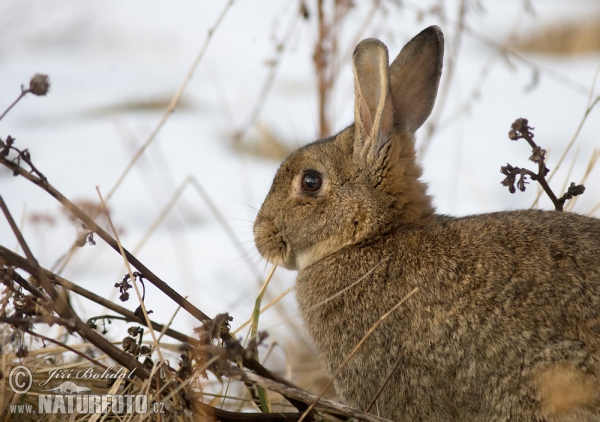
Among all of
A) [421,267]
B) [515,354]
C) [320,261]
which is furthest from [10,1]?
[515,354]

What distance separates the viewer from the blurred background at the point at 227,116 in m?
5.60

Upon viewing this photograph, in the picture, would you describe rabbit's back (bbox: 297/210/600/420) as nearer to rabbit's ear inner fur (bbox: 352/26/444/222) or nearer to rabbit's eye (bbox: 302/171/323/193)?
rabbit's ear inner fur (bbox: 352/26/444/222)

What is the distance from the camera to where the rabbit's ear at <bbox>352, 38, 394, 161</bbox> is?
3.78 meters

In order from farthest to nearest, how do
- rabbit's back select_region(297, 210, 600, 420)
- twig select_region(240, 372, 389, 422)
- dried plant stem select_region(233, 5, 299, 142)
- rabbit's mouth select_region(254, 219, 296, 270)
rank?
dried plant stem select_region(233, 5, 299, 142), rabbit's mouth select_region(254, 219, 296, 270), rabbit's back select_region(297, 210, 600, 420), twig select_region(240, 372, 389, 422)

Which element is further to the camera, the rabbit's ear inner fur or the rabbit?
the rabbit's ear inner fur

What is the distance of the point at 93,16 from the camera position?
371 inches

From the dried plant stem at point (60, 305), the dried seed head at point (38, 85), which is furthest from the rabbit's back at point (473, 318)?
the dried seed head at point (38, 85)

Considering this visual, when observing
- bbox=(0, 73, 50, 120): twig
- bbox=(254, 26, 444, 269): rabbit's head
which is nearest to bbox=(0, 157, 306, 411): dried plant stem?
bbox=(0, 73, 50, 120): twig

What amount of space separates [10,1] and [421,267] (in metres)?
6.17

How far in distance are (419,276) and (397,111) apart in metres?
0.85

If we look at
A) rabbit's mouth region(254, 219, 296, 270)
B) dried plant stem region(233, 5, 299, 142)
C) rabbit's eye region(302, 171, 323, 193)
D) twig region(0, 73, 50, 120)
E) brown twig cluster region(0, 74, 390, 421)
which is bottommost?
brown twig cluster region(0, 74, 390, 421)

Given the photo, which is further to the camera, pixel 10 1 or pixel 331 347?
pixel 10 1

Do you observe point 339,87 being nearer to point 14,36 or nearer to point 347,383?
point 14,36

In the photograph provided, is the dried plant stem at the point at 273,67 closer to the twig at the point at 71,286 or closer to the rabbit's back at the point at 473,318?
the rabbit's back at the point at 473,318
